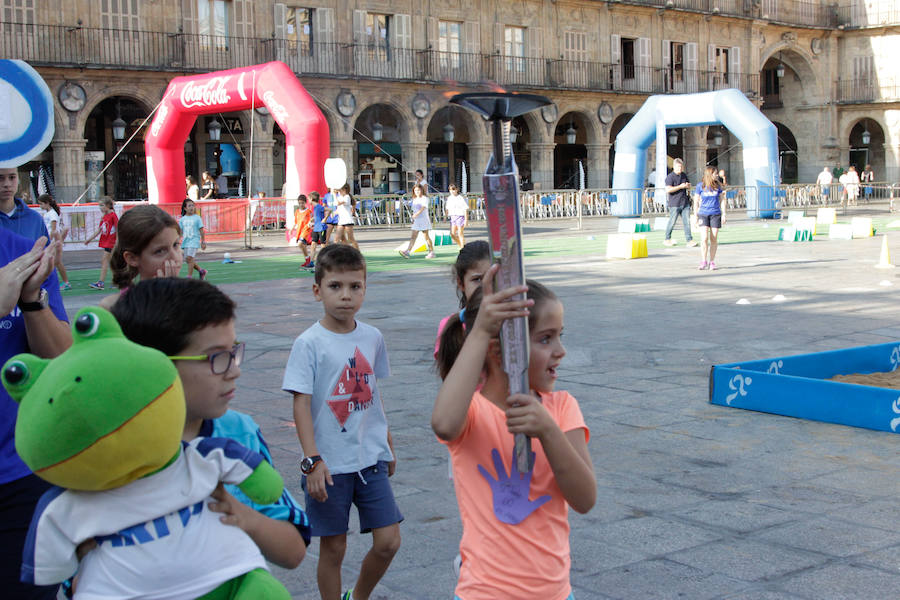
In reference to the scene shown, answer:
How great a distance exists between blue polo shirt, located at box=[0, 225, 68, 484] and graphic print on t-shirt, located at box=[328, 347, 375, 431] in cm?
94

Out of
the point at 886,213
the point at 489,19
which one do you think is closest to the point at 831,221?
the point at 886,213

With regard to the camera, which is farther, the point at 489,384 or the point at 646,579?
the point at 646,579

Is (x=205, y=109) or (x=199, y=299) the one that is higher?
(x=205, y=109)

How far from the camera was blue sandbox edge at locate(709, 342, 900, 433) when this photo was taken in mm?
6129

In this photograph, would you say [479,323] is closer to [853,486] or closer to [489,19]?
[853,486]

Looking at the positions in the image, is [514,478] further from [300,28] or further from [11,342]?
[300,28]

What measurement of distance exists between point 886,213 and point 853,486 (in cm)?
3140

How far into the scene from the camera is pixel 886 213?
3375cm

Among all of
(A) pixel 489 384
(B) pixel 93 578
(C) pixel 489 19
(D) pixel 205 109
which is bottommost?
(B) pixel 93 578

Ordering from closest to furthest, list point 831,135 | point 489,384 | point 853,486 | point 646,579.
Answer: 1. point 489,384
2. point 646,579
3. point 853,486
4. point 831,135

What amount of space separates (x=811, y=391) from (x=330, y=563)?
3.93m

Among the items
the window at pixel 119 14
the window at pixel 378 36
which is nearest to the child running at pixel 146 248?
the window at pixel 119 14

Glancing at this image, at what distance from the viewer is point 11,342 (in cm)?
287

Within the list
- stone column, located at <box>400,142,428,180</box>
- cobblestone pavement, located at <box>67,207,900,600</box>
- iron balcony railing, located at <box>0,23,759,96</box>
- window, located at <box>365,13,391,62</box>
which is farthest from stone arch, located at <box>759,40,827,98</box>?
cobblestone pavement, located at <box>67,207,900,600</box>
